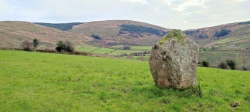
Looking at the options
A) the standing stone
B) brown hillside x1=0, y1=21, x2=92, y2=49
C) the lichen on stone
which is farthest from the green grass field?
brown hillside x1=0, y1=21, x2=92, y2=49

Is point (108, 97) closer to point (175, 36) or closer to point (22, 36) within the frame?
point (175, 36)

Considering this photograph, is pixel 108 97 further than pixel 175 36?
No

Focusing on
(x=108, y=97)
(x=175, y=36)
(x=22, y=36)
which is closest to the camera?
(x=108, y=97)

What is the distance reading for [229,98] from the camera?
13.6 m

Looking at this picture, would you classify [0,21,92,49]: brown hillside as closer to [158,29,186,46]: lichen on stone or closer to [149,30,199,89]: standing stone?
[158,29,186,46]: lichen on stone

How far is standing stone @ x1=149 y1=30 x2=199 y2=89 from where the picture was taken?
44.9 feet

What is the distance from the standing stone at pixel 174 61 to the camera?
13.7 meters

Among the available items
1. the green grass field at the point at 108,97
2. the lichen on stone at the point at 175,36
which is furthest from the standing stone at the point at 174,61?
the green grass field at the point at 108,97

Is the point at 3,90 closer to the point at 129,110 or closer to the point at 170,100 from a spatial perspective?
the point at 129,110

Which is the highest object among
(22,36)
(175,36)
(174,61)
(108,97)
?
(22,36)

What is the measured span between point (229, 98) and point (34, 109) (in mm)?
11870

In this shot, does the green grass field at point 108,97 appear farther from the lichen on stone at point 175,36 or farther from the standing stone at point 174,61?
the lichen on stone at point 175,36

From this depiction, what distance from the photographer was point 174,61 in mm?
13648

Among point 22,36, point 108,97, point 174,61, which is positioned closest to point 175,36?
point 174,61
